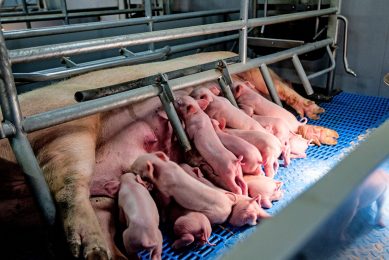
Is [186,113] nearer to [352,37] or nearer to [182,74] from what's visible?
[182,74]

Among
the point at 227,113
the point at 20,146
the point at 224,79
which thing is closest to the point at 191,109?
the point at 227,113

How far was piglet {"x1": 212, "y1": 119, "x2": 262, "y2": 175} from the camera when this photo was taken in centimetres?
175

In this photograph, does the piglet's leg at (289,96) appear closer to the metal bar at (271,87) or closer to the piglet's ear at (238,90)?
the metal bar at (271,87)

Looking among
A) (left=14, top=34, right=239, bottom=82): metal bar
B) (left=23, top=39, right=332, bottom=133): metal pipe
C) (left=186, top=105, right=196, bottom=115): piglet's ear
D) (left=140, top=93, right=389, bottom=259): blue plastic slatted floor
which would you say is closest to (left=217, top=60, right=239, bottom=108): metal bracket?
(left=23, top=39, right=332, bottom=133): metal pipe

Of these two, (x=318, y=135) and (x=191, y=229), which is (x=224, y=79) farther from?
(x=191, y=229)

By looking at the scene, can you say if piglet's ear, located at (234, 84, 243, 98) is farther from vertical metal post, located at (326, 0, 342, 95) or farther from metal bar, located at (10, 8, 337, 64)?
vertical metal post, located at (326, 0, 342, 95)

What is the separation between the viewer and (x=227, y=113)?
6.95 feet

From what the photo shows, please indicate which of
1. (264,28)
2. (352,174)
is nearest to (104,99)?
(352,174)

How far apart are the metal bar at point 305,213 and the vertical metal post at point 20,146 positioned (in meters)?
1.15

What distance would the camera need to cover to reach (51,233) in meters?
1.39

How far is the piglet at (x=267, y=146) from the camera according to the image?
6.02 feet

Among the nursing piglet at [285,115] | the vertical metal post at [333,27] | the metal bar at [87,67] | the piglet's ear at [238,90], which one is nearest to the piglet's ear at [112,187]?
the metal bar at [87,67]

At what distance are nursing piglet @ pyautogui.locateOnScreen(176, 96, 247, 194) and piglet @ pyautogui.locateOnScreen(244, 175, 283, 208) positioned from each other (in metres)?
0.06

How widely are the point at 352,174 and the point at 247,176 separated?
1.34 m
